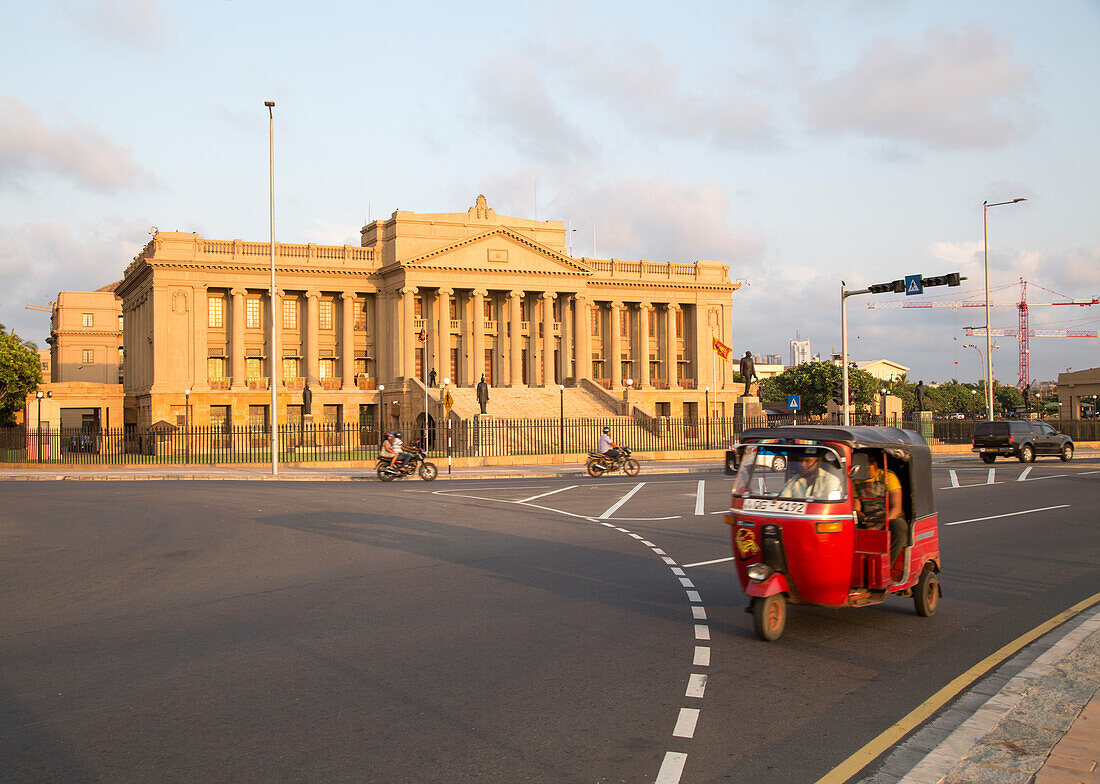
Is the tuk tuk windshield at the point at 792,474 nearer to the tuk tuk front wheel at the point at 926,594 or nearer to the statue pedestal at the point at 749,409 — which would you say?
the tuk tuk front wheel at the point at 926,594

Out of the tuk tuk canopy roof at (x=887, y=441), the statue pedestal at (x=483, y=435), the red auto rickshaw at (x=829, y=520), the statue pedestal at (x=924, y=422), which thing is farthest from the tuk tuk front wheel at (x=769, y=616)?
the statue pedestal at (x=924, y=422)

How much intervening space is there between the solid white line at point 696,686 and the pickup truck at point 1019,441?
110ft

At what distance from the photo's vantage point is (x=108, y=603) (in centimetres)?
1011

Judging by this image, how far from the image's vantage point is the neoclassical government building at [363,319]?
6153cm

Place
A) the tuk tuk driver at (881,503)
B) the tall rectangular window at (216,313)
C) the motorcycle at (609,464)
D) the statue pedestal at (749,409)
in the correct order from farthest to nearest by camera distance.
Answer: the tall rectangular window at (216,313) < the statue pedestal at (749,409) < the motorcycle at (609,464) < the tuk tuk driver at (881,503)

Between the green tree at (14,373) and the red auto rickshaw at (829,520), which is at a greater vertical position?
the green tree at (14,373)

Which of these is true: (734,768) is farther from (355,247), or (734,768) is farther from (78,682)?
(355,247)

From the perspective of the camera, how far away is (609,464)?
31922 millimetres

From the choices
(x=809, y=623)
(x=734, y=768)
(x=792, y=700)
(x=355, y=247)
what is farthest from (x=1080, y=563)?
(x=355, y=247)

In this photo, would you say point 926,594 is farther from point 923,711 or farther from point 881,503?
point 923,711

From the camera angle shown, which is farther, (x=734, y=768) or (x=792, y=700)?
(x=792, y=700)

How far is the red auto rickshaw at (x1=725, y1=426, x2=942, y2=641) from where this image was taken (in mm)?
8086

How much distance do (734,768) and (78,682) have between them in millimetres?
5031

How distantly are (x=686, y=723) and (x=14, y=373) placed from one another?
64651 mm
